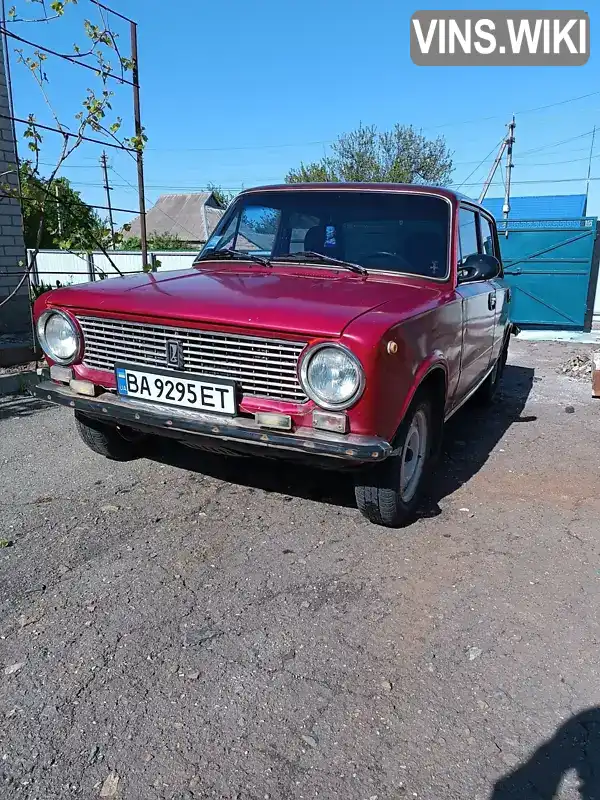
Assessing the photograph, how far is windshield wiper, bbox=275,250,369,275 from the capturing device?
136 inches

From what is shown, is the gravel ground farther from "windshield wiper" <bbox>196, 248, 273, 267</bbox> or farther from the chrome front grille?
"windshield wiper" <bbox>196, 248, 273, 267</bbox>

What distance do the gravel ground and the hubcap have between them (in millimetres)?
217

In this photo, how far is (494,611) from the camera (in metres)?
2.56

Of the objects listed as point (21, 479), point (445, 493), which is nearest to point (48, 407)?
point (21, 479)

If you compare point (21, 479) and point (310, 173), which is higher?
point (310, 173)

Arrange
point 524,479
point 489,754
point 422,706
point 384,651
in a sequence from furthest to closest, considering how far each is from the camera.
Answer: point 524,479
point 384,651
point 422,706
point 489,754

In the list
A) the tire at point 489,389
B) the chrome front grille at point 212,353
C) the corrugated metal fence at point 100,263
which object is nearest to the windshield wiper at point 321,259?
the chrome front grille at point 212,353

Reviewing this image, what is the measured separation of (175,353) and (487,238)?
3343 mm

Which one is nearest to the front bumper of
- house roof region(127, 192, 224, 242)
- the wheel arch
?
the wheel arch

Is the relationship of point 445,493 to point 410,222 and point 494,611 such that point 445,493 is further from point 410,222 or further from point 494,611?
point 410,222

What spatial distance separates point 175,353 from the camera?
2939mm

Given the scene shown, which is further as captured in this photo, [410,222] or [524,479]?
[524,479]

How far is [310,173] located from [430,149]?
7.11 meters

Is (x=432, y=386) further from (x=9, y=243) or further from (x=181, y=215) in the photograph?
(x=181, y=215)
